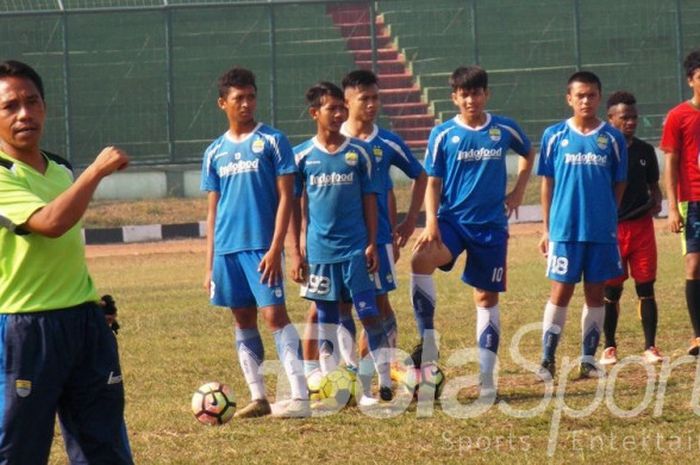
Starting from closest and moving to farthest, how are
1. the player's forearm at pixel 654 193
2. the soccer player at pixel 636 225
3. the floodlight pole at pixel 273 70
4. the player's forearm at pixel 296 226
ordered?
the player's forearm at pixel 296 226, the soccer player at pixel 636 225, the player's forearm at pixel 654 193, the floodlight pole at pixel 273 70

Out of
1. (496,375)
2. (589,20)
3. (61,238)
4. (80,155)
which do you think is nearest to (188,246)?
(80,155)

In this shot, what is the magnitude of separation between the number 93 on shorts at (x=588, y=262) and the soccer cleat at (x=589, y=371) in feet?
2.00

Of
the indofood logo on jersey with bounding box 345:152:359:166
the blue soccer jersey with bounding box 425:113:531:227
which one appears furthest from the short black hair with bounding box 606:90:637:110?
the indofood logo on jersey with bounding box 345:152:359:166

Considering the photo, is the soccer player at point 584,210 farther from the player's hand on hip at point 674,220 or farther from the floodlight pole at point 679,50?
the floodlight pole at point 679,50

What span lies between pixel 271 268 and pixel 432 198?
5.19 ft

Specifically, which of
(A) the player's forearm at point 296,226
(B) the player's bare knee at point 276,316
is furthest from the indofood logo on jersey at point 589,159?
(B) the player's bare knee at point 276,316

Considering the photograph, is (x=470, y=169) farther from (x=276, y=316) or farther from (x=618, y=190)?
→ (x=276, y=316)

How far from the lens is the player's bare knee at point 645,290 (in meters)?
11.4

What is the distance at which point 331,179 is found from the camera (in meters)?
9.70

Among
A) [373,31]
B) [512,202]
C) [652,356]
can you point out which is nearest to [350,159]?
[512,202]

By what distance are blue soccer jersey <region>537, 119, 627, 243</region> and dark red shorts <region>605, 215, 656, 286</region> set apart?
126cm

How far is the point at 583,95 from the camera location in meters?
10.4

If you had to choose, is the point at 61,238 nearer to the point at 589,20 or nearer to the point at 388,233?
the point at 388,233

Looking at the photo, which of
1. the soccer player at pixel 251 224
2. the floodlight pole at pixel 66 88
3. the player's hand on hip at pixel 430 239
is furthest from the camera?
the floodlight pole at pixel 66 88
